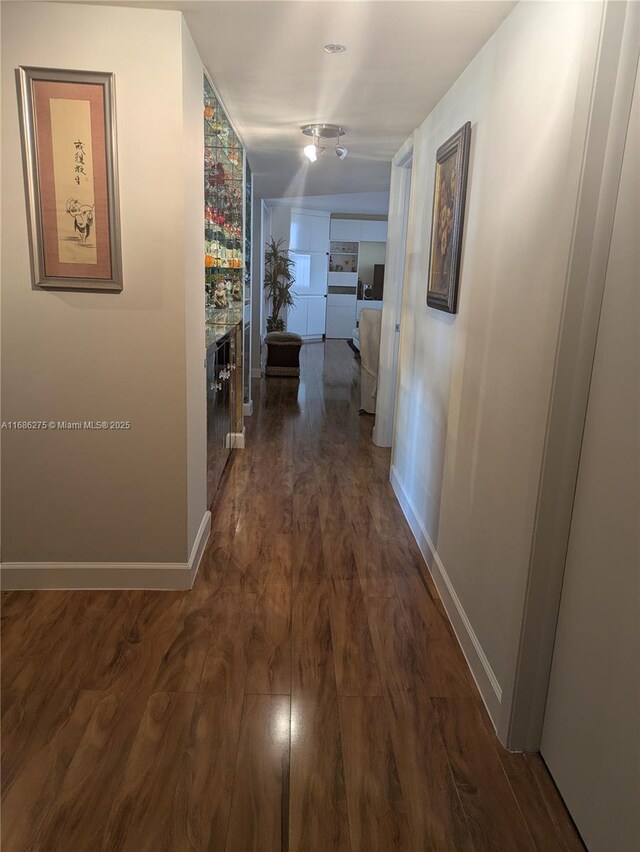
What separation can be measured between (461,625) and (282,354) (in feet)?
18.5

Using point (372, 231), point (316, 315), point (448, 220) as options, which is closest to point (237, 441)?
point (448, 220)

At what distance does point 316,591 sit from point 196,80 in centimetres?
217

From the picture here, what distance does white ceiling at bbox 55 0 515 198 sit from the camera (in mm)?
2090

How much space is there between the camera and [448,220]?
277 centimetres

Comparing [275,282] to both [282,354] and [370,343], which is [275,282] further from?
[370,343]

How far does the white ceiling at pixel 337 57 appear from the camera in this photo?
2.09m

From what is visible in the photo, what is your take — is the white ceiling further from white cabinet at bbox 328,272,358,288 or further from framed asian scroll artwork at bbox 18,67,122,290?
white cabinet at bbox 328,272,358,288

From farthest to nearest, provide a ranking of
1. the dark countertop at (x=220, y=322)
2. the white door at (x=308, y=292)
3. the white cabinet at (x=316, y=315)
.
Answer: the white cabinet at (x=316, y=315)
the white door at (x=308, y=292)
the dark countertop at (x=220, y=322)

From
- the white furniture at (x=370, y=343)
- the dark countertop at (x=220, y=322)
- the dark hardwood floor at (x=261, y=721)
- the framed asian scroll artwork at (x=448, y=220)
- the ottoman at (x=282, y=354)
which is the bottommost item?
the dark hardwood floor at (x=261, y=721)

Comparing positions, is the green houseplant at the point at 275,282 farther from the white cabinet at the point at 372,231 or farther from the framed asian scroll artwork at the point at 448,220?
the framed asian scroll artwork at the point at 448,220

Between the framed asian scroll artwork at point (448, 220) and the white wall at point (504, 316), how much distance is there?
0.19ft

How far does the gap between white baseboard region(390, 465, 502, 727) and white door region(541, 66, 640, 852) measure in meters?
0.32

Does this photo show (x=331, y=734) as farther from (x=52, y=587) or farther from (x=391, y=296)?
(x=391, y=296)

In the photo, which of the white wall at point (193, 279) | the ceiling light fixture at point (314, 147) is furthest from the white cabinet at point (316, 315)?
the white wall at point (193, 279)
